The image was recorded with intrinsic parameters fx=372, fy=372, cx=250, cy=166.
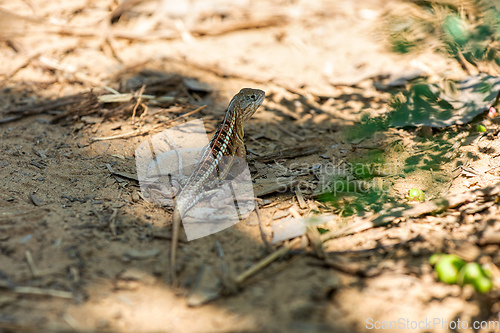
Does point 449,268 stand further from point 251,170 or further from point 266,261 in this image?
point 251,170

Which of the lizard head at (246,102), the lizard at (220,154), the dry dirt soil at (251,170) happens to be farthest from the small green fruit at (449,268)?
the lizard head at (246,102)

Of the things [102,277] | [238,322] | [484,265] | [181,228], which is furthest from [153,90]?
[484,265]

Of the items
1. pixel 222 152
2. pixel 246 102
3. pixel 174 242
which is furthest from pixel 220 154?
pixel 174 242

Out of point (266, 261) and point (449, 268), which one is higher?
point (449, 268)

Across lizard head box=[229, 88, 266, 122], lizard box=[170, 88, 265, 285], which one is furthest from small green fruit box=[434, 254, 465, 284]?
lizard head box=[229, 88, 266, 122]

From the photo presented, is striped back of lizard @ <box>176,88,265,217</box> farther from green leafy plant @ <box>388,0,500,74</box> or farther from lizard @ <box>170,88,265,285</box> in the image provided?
green leafy plant @ <box>388,0,500,74</box>

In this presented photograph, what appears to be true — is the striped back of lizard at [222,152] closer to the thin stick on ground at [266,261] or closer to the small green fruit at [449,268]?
the thin stick on ground at [266,261]

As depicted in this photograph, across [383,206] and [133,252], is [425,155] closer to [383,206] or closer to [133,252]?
[383,206]
